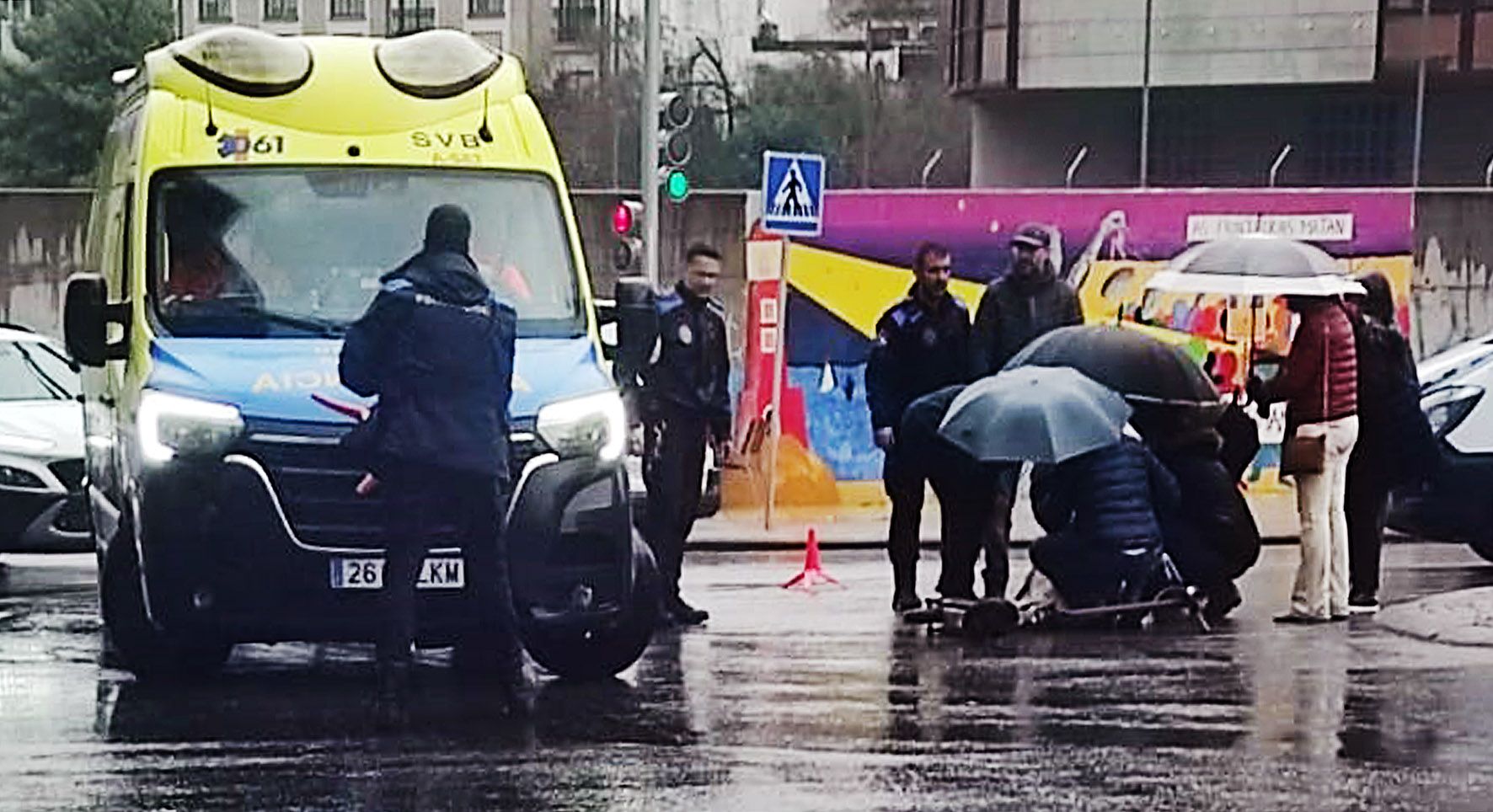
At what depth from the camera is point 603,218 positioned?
23.4 m

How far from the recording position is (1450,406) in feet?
48.2

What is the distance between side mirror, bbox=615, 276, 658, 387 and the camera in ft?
35.1

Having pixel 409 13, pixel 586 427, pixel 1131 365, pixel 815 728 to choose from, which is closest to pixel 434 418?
pixel 586 427

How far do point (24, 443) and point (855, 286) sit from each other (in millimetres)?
6781

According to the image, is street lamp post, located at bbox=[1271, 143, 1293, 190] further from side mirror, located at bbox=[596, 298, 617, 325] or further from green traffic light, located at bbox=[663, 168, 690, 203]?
side mirror, located at bbox=[596, 298, 617, 325]

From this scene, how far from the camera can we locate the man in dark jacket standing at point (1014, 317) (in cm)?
1226

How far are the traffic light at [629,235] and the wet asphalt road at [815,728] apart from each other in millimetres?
8964

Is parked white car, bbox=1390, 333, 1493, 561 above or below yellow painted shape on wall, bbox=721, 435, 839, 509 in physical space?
above

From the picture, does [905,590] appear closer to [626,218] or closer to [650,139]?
[626,218]

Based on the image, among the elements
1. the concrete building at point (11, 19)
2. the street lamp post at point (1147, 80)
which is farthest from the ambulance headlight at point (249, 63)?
the concrete building at point (11, 19)

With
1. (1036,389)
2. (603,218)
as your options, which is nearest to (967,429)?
(1036,389)

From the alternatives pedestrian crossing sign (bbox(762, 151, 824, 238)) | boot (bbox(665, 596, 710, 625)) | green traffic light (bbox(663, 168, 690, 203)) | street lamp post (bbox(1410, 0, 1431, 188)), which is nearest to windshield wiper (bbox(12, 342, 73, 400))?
boot (bbox(665, 596, 710, 625))

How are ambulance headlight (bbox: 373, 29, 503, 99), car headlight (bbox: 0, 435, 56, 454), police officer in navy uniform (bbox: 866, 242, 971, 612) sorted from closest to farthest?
1. ambulance headlight (bbox: 373, 29, 503, 99)
2. police officer in navy uniform (bbox: 866, 242, 971, 612)
3. car headlight (bbox: 0, 435, 56, 454)

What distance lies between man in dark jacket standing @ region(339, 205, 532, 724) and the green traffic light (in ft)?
41.7
